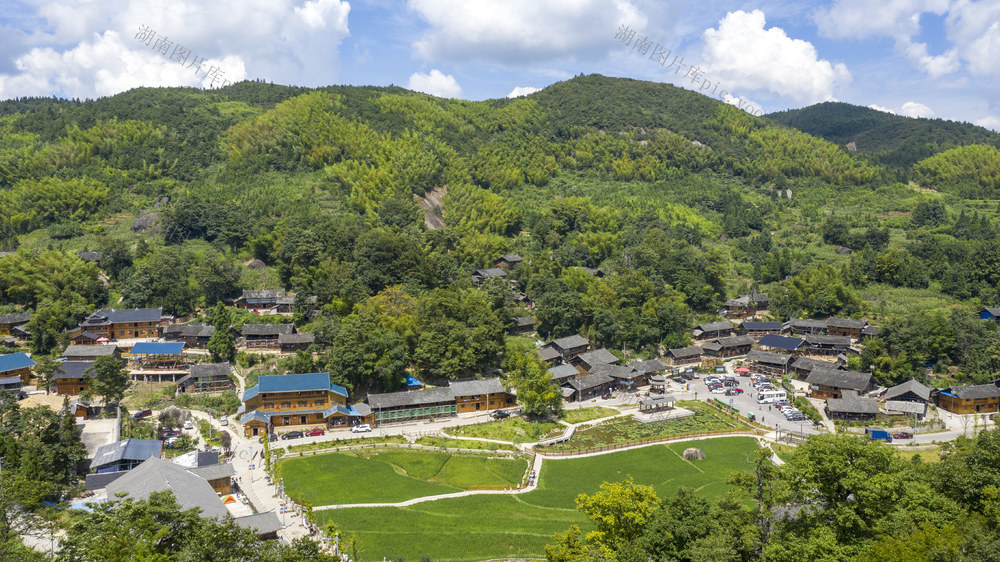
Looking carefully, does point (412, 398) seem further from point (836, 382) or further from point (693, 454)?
point (836, 382)

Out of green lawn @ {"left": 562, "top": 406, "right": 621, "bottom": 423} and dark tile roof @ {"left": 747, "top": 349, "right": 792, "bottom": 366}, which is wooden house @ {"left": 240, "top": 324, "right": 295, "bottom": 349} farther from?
dark tile roof @ {"left": 747, "top": 349, "right": 792, "bottom": 366}

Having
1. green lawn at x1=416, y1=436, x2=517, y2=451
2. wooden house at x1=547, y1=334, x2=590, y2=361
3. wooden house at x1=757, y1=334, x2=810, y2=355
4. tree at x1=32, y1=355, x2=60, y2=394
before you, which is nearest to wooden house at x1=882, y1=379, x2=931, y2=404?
wooden house at x1=757, y1=334, x2=810, y2=355

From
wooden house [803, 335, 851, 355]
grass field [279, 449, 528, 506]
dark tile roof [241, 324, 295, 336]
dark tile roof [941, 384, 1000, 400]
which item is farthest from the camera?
wooden house [803, 335, 851, 355]

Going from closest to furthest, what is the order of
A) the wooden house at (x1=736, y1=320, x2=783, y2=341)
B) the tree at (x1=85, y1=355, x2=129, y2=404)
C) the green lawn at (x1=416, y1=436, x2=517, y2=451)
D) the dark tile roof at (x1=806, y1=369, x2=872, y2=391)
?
the green lawn at (x1=416, y1=436, x2=517, y2=451) → the tree at (x1=85, y1=355, x2=129, y2=404) → the dark tile roof at (x1=806, y1=369, x2=872, y2=391) → the wooden house at (x1=736, y1=320, x2=783, y2=341)

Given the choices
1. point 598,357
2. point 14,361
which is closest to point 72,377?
point 14,361

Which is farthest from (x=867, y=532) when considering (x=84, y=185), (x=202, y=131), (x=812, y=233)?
(x=202, y=131)
